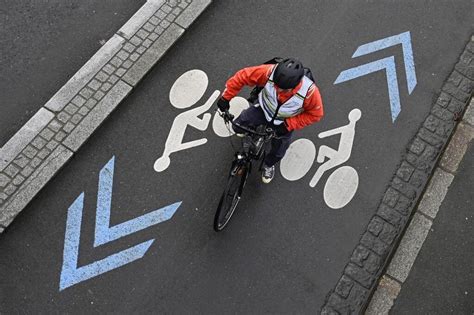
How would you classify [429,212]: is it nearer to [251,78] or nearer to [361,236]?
[361,236]

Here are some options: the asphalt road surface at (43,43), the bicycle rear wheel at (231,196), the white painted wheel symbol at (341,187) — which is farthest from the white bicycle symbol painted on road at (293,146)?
the asphalt road surface at (43,43)

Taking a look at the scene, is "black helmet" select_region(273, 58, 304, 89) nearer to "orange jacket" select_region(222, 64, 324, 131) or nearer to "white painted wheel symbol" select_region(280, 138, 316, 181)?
"orange jacket" select_region(222, 64, 324, 131)

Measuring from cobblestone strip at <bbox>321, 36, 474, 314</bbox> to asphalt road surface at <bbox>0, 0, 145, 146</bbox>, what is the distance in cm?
472

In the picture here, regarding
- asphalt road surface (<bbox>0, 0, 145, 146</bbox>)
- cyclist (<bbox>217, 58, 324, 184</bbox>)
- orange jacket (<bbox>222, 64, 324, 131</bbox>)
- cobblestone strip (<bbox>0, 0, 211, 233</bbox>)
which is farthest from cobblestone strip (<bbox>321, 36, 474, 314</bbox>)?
asphalt road surface (<bbox>0, 0, 145, 146</bbox>)

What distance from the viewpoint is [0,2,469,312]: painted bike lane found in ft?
20.1

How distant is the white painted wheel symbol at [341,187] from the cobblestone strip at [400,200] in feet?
1.44

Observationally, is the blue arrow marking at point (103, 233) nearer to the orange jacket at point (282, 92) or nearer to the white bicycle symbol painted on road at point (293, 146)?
the white bicycle symbol painted on road at point (293, 146)

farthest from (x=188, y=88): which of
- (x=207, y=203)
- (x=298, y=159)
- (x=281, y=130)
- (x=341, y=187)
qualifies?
(x=341, y=187)

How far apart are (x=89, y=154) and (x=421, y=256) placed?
465 cm

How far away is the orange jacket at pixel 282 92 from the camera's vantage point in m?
5.25

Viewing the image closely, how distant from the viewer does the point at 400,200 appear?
6.81 metres

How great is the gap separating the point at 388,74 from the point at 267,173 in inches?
101

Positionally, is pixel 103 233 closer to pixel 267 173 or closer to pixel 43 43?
pixel 267 173

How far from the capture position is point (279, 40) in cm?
768
